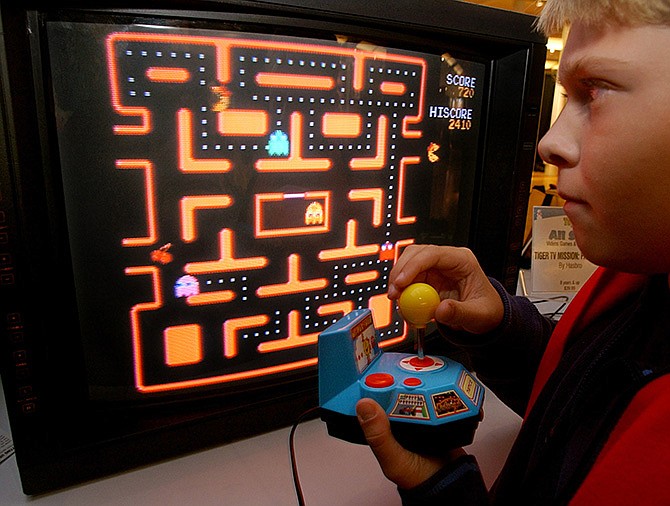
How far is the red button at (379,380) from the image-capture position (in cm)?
50

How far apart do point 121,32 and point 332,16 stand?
0.22 metres

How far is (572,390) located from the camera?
0.50 metres

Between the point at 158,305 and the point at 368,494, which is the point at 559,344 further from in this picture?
the point at 158,305

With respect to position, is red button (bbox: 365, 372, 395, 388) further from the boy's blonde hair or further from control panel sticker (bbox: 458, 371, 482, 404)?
the boy's blonde hair

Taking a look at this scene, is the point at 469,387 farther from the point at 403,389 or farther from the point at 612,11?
the point at 612,11

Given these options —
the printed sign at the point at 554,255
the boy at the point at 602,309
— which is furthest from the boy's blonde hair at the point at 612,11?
the printed sign at the point at 554,255

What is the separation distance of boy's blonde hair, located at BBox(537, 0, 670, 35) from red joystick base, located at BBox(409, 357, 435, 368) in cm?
32

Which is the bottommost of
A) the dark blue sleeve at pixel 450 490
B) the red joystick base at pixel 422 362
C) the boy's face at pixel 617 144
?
the dark blue sleeve at pixel 450 490

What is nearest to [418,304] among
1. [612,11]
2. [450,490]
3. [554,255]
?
[450,490]

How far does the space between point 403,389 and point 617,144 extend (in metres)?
0.27

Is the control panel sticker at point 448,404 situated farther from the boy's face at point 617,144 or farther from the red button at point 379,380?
the boy's face at point 617,144

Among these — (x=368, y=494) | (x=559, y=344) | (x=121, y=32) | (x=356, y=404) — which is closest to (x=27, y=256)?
(x=121, y=32)

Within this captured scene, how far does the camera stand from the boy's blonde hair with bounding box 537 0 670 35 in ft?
1.13

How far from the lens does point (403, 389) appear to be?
495 mm
